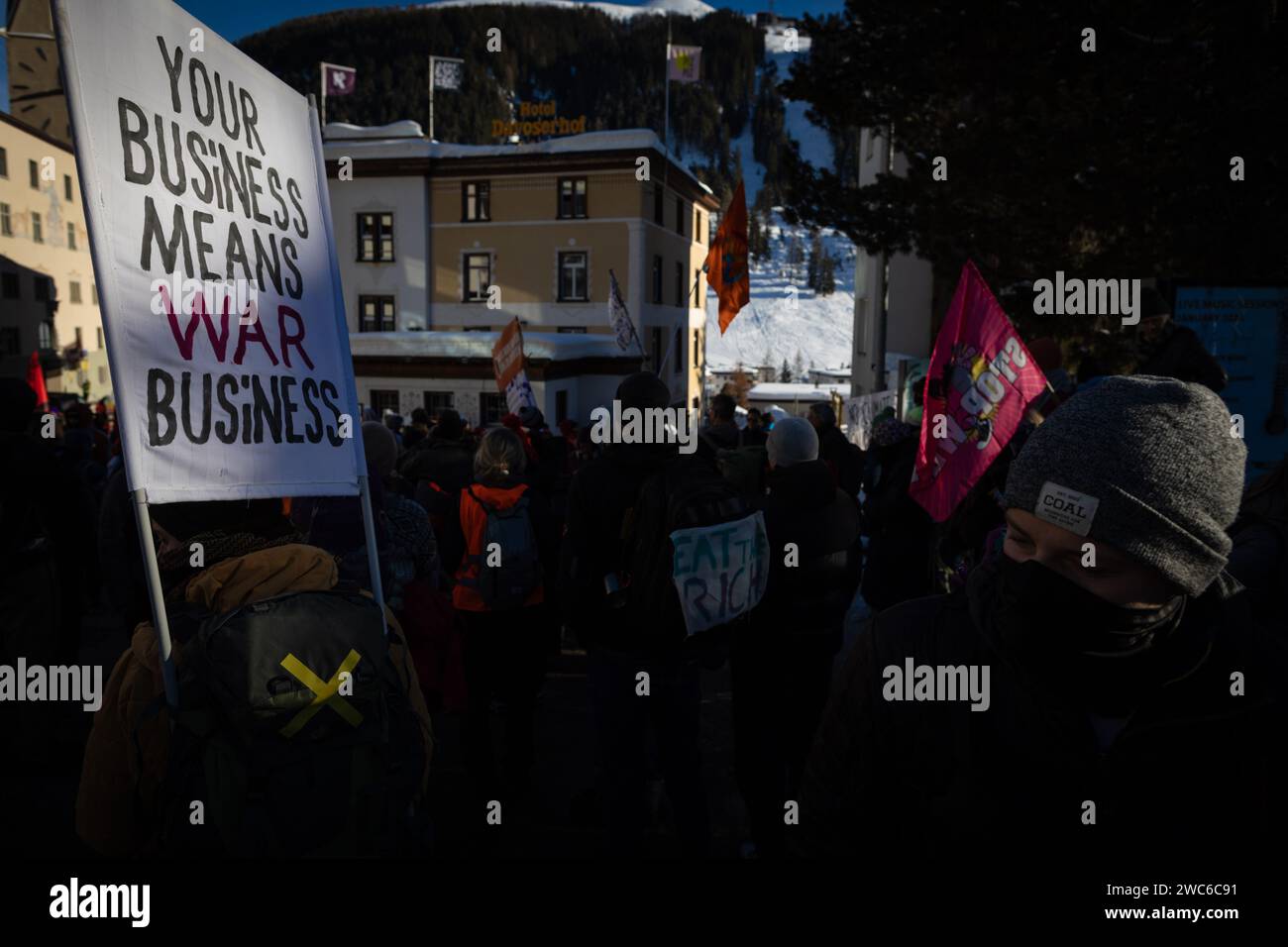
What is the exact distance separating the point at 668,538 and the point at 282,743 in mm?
1663

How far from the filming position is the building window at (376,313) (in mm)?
34688

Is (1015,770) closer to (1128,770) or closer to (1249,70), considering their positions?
(1128,770)

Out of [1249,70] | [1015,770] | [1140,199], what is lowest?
[1015,770]

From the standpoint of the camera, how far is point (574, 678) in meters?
6.20

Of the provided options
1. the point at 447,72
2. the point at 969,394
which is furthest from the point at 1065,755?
the point at 447,72

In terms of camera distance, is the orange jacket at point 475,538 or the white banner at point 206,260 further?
the orange jacket at point 475,538

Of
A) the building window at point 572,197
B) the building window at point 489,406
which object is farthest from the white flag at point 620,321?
the building window at point 572,197

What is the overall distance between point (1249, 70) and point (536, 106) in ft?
109

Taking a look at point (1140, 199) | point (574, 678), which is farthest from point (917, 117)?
point (574, 678)

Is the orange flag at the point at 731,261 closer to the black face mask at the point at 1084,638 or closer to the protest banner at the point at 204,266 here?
the protest banner at the point at 204,266

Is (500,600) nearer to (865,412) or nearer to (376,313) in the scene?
(865,412)

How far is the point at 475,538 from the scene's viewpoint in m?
4.24

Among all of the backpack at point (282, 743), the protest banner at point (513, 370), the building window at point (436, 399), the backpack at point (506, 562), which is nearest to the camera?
the backpack at point (282, 743)

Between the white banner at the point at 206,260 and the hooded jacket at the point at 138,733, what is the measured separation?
0.28m
